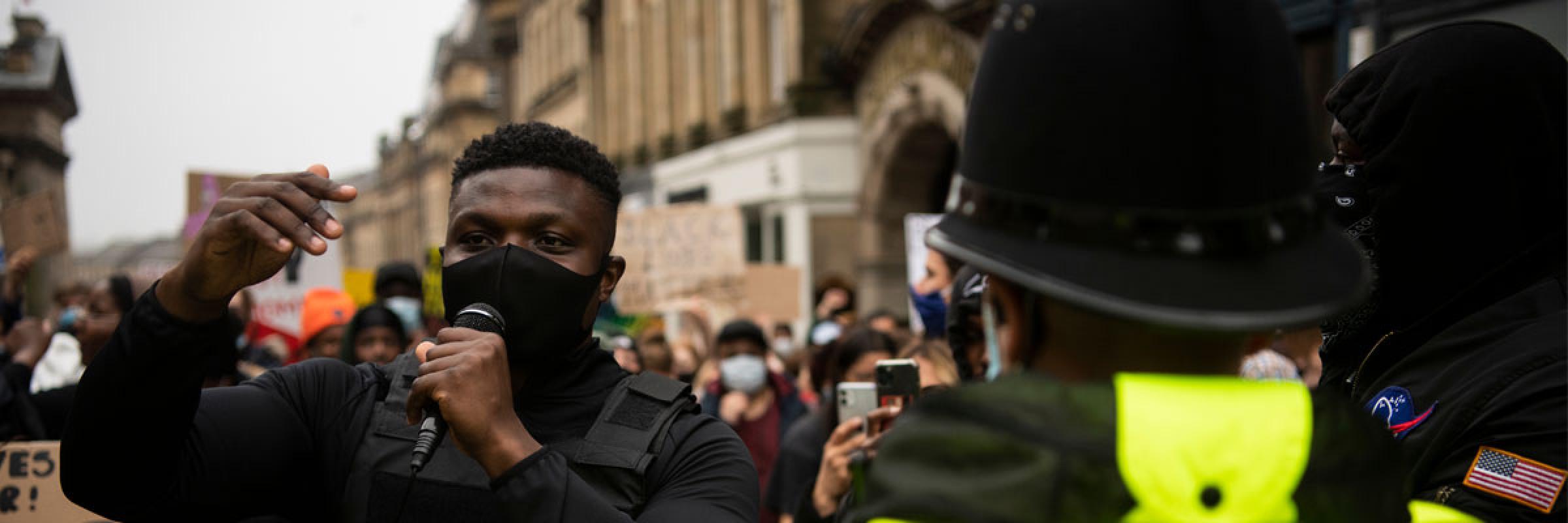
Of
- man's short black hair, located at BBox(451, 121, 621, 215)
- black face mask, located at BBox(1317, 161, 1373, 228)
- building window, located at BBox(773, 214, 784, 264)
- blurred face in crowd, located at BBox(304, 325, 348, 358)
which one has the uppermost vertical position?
man's short black hair, located at BBox(451, 121, 621, 215)

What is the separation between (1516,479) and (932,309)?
343 centimetres

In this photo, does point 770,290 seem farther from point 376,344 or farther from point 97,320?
point 97,320

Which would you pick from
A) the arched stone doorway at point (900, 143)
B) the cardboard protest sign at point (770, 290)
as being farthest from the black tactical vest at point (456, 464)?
the arched stone doorway at point (900, 143)

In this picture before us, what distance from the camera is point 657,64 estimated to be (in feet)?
89.8

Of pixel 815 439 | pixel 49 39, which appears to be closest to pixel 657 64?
pixel 49 39

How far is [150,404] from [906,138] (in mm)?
15289

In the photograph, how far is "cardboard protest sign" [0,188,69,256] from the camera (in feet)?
32.6

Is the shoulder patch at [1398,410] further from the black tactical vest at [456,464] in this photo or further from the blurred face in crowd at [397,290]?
the blurred face in crowd at [397,290]

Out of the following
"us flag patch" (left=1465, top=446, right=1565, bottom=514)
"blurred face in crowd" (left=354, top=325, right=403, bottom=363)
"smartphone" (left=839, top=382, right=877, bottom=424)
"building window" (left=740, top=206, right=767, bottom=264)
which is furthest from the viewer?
"building window" (left=740, top=206, right=767, bottom=264)

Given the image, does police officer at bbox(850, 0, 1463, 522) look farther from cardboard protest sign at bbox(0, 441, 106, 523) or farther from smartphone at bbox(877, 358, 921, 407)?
cardboard protest sign at bbox(0, 441, 106, 523)

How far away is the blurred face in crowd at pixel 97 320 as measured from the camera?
4.91 meters

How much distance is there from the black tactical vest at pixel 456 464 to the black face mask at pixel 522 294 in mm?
163

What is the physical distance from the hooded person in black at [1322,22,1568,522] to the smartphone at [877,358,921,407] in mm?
1443

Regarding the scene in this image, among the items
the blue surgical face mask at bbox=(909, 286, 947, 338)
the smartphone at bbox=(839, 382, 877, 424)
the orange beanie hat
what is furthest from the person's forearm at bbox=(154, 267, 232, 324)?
the orange beanie hat
